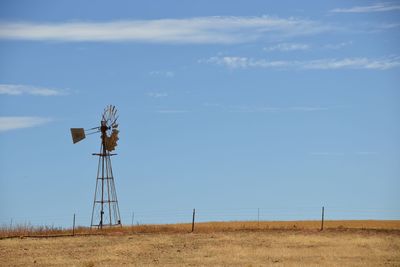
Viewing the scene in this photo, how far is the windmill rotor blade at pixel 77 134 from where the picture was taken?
5566cm

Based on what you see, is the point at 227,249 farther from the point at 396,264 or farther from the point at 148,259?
the point at 396,264

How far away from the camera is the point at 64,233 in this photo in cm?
5281

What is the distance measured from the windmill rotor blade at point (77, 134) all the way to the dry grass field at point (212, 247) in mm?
6951

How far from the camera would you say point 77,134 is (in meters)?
55.8

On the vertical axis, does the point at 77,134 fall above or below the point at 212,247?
above

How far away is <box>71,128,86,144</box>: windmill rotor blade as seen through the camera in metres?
55.7

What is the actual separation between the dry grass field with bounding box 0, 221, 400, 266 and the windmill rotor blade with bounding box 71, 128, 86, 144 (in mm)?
6951

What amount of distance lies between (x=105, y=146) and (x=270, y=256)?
1769cm

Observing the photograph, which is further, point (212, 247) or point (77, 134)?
point (77, 134)

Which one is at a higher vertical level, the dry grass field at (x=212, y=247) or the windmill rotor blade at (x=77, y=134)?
the windmill rotor blade at (x=77, y=134)

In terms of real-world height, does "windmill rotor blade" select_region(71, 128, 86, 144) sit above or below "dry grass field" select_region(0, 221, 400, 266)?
above

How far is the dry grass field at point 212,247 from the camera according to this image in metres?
39.8

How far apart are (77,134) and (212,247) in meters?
15.8

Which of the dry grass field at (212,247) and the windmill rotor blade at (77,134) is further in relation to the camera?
the windmill rotor blade at (77,134)
